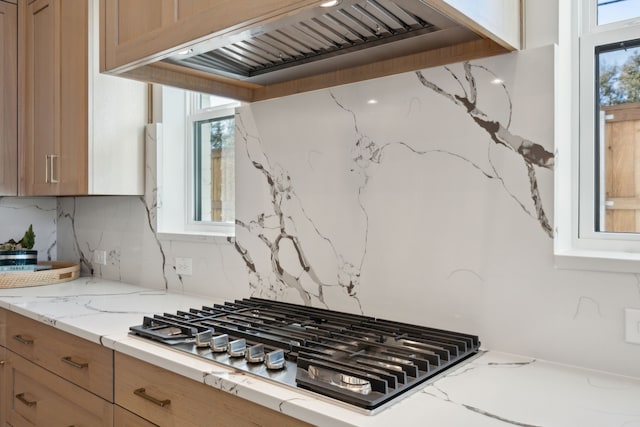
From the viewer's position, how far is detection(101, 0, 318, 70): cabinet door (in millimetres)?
1217

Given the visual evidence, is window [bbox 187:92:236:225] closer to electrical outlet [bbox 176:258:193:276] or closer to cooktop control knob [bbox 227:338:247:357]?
electrical outlet [bbox 176:258:193:276]

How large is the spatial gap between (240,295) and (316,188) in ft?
1.95

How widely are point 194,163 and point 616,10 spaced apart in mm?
1871

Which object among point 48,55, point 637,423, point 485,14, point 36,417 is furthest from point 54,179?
point 637,423

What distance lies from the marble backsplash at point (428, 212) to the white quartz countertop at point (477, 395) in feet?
0.40

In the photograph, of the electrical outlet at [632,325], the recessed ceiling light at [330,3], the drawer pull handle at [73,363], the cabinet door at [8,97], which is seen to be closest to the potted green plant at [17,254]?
the cabinet door at [8,97]

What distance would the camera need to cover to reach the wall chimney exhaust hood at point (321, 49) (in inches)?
49.7

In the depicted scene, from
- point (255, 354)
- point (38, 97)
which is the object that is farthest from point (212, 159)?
point (255, 354)

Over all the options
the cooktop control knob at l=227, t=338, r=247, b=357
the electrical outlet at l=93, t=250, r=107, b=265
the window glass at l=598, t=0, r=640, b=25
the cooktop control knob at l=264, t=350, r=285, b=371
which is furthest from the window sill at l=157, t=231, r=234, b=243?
the window glass at l=598, t=0, r=640, b=25

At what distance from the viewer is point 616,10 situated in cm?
137

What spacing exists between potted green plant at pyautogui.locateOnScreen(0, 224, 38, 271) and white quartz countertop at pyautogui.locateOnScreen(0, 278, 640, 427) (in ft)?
4.31

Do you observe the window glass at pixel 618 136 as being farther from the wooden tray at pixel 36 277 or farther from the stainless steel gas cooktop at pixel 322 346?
the wooden tray at pixel 36 277

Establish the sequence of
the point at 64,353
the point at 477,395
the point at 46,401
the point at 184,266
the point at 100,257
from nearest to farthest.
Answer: the point at 477,395, the point at 64,353, the point at 46,401, the point at 184,266, the point at 100,257

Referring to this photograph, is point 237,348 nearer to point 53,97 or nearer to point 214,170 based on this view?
point 214,170
